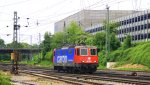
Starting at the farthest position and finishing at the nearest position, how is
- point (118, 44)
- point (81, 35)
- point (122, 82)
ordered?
point (81, 35)
point (118, 44)
point (122, 82)

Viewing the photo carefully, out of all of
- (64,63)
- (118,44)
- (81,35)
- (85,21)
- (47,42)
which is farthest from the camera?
(85,21)

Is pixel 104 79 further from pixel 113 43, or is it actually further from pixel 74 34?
pixel 74 34

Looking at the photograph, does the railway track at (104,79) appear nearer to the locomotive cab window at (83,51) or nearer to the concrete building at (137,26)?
the locomotive cab window at (83,51)

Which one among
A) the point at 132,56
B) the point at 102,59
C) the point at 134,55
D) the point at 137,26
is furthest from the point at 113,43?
the point at 137,26

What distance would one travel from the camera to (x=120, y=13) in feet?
513

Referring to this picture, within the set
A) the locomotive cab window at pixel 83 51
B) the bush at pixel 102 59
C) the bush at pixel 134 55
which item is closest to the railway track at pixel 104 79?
the locomotive cab window at pixel 83 51

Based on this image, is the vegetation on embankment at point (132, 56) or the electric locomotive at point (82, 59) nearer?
the electric locomotive at point (82, 59)

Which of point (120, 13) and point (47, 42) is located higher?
point (120, 13)

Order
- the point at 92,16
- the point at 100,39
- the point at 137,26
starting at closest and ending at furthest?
the point at 100,39, the point at 137,26, the point at 92,16

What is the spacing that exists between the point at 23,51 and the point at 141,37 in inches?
2123

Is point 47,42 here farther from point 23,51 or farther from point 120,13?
point 120,13

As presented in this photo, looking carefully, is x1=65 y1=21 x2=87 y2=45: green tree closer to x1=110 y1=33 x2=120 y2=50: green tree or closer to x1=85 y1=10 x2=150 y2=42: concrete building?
x1=85 y1=10 x2=150 y2=42: concrete building

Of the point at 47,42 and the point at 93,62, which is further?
the point at 47,42

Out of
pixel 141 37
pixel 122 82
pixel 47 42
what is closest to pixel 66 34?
pixel 47 42
